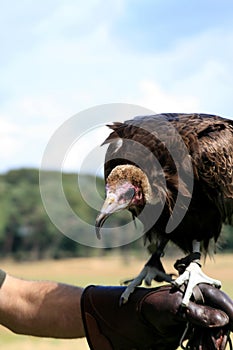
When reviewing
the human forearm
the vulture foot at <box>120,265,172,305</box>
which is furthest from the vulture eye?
the human forearm

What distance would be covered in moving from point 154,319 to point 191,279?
0.36m

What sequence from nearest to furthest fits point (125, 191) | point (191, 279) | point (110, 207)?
point (191, 279)
point (110, 207)
point (125, 191)

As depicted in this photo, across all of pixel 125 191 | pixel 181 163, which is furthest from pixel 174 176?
pixel 125 191

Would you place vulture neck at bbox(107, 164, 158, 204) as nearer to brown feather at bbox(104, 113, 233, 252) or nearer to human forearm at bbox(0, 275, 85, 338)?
brown feather at bbox(104, 113, 233, 252)

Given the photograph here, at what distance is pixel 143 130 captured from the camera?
4.96m

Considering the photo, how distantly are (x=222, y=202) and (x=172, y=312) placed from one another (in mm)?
1248

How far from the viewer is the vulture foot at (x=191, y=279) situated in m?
4.07

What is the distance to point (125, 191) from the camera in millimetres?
4602

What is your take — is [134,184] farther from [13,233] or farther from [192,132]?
[13,233]

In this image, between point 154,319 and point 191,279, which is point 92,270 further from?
point 154,319

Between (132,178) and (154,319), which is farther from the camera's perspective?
(132,178)

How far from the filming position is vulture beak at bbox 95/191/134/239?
4289mm

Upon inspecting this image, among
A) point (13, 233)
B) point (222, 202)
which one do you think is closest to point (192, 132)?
point (222, 202)

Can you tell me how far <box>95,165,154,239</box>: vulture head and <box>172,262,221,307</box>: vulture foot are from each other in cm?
52
